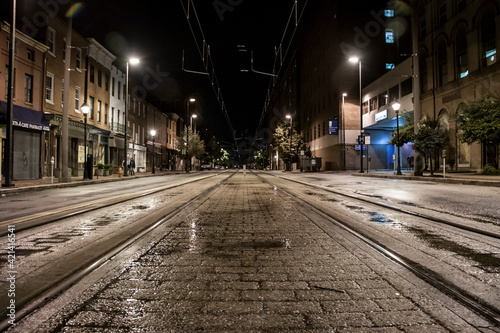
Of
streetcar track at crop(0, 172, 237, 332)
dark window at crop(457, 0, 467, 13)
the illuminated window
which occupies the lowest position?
streetcar track at crop(0, 172, 237, 332)

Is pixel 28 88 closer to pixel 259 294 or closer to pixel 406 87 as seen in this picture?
pixel 259 294

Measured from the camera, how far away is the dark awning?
19.9 meters

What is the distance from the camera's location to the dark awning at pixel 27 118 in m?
19.9

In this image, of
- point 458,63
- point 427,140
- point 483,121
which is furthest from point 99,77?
point 458,63

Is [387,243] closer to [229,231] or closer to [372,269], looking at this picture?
[372,269]

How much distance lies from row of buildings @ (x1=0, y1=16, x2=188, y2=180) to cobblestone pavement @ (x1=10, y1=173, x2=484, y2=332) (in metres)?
19.4

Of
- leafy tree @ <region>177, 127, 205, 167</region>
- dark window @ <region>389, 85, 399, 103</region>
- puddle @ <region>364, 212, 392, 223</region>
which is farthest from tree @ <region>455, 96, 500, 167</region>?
leafy tree @ <region>177, 127, 205, 167</region>

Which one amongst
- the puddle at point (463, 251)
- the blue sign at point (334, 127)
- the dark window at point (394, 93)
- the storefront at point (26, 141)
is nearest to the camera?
the puddle at point (463, 251)

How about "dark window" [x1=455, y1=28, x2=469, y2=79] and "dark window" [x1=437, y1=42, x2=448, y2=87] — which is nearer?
"dark window" [x1=455, y1=28, x2=469, y2=79]

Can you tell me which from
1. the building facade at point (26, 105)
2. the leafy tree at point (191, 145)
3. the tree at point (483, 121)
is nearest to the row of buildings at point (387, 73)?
the tree at point (483, 121)

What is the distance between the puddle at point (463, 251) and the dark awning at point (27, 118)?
2205 cm

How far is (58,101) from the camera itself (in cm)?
2617

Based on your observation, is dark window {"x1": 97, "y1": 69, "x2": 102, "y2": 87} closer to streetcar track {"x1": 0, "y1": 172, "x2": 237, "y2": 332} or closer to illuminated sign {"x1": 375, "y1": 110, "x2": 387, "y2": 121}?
illuminated sign {"x1": 375, "y1": 110, "x2": 387, "y2": 121}

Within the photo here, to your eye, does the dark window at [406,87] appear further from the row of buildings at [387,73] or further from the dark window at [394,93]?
the dark window at [394,93]
